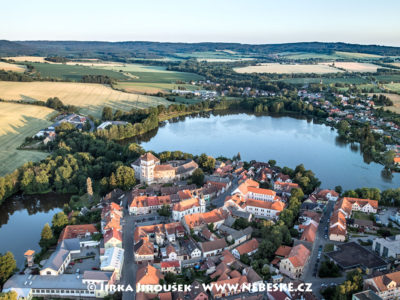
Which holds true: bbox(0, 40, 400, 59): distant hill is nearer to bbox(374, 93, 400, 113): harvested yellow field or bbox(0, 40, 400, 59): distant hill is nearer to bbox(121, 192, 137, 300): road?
bbox(374, 93, 400, 113): harvested yellow field

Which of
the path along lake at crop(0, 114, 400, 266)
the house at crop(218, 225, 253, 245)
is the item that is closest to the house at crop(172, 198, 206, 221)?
the house at crop(218, 225, 253, 245)

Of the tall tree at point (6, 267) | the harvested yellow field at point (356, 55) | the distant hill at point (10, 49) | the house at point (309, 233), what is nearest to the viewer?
the tall tree at point (6, 267)

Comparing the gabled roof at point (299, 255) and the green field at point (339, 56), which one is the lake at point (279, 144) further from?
the green field at point (339, 56)

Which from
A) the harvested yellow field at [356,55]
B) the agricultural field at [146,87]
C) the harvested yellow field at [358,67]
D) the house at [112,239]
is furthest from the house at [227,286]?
the harvested yellow field at [356,55]

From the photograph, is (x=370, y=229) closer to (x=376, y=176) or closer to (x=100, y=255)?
(x=376, y=176)

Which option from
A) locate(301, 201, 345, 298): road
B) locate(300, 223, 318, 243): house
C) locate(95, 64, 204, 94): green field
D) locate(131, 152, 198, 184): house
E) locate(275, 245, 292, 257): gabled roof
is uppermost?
locate(95, 64, 204, 94): green field
